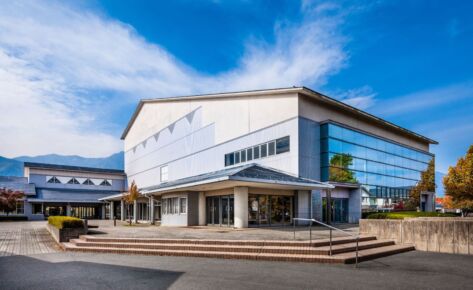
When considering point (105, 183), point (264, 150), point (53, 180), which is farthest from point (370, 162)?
point (53, 180)

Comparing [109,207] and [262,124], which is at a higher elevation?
[262,124]

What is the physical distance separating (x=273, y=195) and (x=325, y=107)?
26.2 ft

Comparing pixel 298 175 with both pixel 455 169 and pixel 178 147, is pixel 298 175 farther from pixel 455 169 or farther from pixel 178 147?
pixel 178 147

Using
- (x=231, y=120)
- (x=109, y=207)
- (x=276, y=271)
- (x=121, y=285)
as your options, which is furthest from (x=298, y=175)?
(x=109, y=207)

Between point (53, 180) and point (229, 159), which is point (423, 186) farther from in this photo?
point (53, 180)

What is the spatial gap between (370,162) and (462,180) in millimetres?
10889

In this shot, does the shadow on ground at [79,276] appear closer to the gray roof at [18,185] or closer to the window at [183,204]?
the window at [183,204]

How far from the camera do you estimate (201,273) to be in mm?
9742

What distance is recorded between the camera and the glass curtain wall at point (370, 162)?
26594mm

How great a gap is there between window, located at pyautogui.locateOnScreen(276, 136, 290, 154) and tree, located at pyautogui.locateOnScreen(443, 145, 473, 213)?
9.65 metres

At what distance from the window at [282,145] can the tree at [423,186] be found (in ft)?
56.5

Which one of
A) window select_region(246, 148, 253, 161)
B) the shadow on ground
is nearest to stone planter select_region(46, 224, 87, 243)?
the shadow on ground

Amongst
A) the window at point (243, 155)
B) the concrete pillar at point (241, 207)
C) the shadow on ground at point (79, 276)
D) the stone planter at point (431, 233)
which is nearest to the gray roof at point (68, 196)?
the window at point (243, 155)

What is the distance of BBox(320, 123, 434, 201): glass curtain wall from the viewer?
1047 inches
